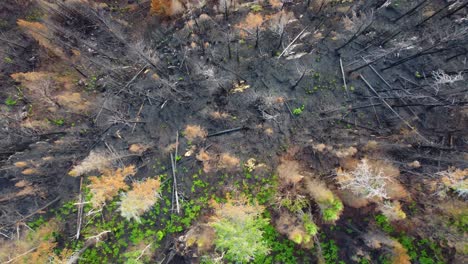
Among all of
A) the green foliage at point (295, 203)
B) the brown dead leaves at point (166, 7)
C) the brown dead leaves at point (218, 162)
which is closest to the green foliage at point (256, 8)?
the brown dead leaves at point (166, 7)

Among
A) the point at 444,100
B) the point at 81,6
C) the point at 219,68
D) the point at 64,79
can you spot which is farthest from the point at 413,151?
the point at 81,6

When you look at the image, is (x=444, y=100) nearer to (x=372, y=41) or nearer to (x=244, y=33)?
(x=372, y=41)

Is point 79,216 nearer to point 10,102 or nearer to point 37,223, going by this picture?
point 37,223

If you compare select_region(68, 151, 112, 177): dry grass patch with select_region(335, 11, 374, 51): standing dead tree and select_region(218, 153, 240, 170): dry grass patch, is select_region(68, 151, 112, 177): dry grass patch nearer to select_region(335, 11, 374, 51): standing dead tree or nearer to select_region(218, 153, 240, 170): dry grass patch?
select_region(218, 153, 240, 170): dry grass patch

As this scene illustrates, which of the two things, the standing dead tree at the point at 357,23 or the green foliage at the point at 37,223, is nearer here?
the green foliage at the point at 37,223

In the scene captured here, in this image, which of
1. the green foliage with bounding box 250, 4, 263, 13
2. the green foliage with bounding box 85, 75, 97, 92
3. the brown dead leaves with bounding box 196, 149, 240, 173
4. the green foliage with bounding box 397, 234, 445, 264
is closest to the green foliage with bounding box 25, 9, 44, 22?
the green foliage with bounding box 85, 75, 97, 92

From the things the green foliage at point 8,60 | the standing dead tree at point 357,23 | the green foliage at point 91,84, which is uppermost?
the standing dead tree at point 357,23

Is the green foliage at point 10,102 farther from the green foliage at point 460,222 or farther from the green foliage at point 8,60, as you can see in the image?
the green foliage at point 460,222

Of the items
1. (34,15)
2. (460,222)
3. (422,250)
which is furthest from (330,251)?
(34,15)

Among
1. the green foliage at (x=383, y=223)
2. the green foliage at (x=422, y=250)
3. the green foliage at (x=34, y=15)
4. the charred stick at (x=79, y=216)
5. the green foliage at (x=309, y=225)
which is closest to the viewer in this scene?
the green foliage at (x=309, y=225)
